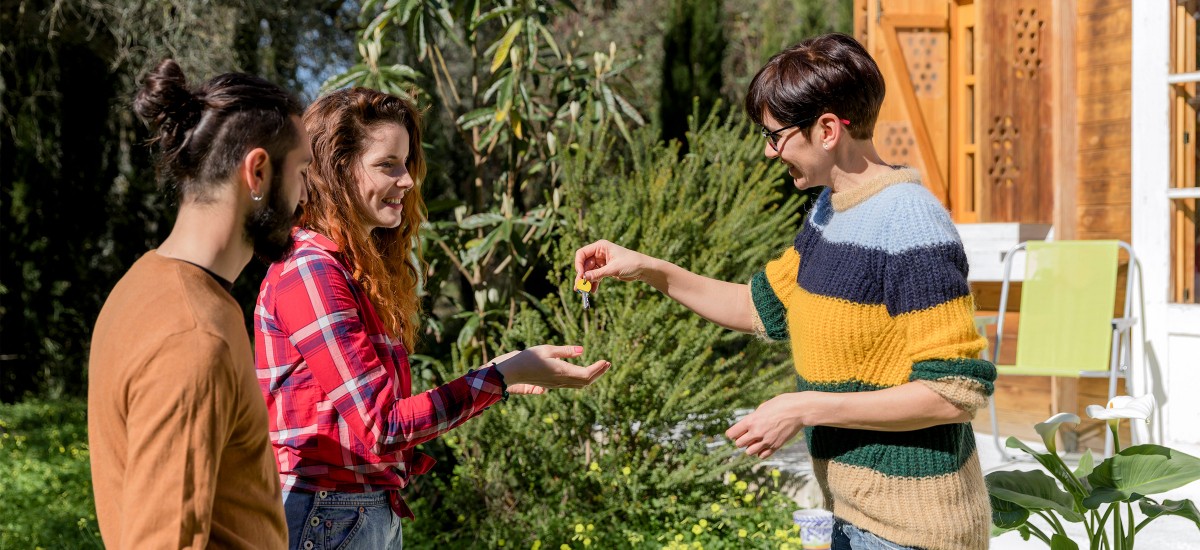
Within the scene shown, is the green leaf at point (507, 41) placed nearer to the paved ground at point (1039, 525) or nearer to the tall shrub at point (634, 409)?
the tall shrub at point (634, 409)

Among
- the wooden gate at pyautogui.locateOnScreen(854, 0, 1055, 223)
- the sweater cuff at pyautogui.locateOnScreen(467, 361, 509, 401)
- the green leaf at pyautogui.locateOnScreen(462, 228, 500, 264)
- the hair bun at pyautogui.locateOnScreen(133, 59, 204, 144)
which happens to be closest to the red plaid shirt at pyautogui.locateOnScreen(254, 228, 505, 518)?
the sweater cuff at pyautogui.locateOnScreen(467, 361, 509, 401)

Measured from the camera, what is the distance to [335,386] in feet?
4.75

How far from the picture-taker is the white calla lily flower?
7.75 feet

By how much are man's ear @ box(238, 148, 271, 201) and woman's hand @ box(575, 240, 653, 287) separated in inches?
37.7

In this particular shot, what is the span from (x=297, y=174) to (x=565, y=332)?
278 centimetres

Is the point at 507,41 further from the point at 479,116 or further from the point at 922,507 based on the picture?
the point at 922,507

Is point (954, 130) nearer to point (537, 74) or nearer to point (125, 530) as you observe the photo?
point (537, 74)

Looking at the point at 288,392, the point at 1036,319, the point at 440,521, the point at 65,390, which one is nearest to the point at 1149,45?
the point at 1036,319

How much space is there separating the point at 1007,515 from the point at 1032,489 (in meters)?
0.16

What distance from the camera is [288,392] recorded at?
59.9 inches

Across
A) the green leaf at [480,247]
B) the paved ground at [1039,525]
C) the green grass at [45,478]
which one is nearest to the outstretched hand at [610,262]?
the paved ground at [1039,525]

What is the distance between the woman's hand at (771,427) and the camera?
149 centimetres

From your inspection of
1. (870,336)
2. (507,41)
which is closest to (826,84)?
(870,336)

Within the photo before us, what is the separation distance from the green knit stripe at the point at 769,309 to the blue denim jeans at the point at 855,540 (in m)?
0.39
